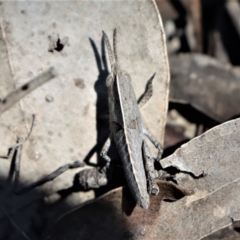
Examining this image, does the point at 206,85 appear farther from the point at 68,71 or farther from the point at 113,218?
the point at 113,218

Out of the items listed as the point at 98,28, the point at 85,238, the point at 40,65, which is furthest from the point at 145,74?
the point at 85,238

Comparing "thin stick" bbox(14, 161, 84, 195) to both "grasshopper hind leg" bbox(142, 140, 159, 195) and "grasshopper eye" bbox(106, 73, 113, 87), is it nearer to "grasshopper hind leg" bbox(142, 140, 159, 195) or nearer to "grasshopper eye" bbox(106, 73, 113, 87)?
"grasshopper hind leg" bbox(142, 140, 159, 195)

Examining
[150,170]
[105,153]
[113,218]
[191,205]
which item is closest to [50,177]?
[105,153]

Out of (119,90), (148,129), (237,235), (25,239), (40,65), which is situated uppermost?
(40,65)

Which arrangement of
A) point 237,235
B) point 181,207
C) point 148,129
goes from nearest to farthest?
point 181,207 → point 237,235 → point 148,129

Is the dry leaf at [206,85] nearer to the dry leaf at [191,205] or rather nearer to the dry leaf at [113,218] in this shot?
the dry leaf at [191,205]

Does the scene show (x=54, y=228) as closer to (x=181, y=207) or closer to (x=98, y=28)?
(x=181, y=207)

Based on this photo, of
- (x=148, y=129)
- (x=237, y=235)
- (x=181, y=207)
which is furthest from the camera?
(x=148, y=129)

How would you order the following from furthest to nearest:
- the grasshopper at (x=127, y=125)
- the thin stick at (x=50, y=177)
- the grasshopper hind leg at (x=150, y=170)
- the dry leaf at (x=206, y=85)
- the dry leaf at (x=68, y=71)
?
the dry leaf at (x=206, y=85), the dry leaf at (x=68, y=71), the thin stick at (x=50, y=177), the grasshopper at (x=127, y=125), the grasshopper hind leg at (x=150, y=170)

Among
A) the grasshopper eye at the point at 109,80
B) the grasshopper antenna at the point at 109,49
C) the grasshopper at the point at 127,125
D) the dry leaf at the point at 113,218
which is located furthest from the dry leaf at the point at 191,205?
the grasshopper antenna at the point at 109,49
